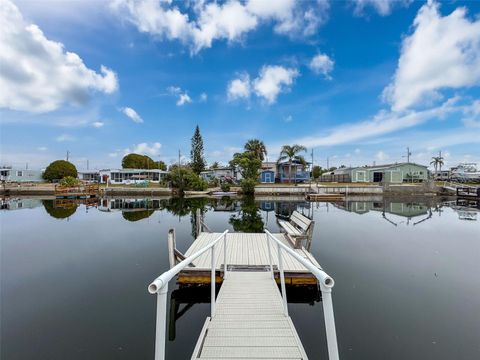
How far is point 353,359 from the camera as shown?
400 cm

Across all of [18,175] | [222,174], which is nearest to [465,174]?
[222,174]

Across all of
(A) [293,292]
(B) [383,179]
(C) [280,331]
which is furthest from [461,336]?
(B) [383,179]

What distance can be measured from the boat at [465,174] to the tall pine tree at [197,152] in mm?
73017

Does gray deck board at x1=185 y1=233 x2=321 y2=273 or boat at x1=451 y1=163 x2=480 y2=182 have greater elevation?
boat at x1=451 y1=163 x2=480 y2=182

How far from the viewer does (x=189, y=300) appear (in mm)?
5875

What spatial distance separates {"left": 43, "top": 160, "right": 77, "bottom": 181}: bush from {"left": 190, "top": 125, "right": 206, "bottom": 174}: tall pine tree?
3056 cm

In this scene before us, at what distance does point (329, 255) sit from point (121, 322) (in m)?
7.33

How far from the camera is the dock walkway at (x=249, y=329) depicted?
3.12 m

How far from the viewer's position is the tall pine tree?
6203 cm

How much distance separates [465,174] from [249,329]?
95.6 metres

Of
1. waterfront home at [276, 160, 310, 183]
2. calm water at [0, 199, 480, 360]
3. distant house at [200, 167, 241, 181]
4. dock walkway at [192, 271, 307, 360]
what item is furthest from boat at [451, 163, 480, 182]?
dock walkway at [192, 271, 307, 360]

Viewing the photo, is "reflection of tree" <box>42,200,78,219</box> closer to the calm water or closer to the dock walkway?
the calm water

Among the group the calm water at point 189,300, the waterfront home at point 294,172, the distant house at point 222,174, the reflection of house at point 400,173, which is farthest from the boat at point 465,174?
the calm water at point 189,300

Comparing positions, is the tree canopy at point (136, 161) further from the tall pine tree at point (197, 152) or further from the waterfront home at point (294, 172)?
the waterfront home at point (294, 172)
